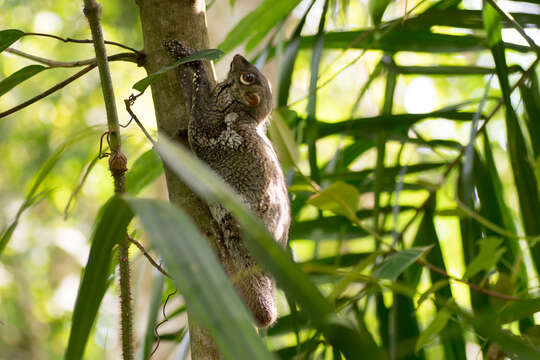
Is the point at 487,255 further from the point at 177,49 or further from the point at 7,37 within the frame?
the point at 7,37

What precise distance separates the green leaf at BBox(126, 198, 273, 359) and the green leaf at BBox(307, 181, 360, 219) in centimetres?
61

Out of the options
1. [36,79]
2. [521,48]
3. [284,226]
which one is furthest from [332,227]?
[36,79]

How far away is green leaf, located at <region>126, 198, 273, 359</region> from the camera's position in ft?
1.32

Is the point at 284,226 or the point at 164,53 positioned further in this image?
the point at 284,226

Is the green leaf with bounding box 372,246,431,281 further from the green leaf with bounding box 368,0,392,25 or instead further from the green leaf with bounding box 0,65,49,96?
the green leaf with bounding box 0,65,49,96

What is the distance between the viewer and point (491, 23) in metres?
1.40

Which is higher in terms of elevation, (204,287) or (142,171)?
(142,171)

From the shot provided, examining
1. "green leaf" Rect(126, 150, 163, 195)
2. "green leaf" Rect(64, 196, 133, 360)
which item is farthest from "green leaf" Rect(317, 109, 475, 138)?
"green leaf" Rect(64, 196, 133, 360)

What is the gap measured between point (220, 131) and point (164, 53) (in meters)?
0.30

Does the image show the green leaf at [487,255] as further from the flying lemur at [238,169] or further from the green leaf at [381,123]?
the green leaf at [381,123]

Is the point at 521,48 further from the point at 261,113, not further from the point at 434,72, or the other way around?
the point at 261,113

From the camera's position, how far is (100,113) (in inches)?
294

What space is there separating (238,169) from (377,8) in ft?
1.69

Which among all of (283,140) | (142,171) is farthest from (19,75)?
(283,140)
